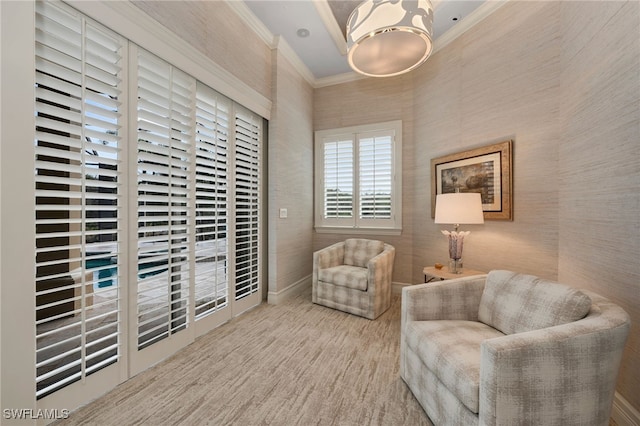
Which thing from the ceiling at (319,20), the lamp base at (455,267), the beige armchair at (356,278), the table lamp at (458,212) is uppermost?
the ceiling at (319,20)

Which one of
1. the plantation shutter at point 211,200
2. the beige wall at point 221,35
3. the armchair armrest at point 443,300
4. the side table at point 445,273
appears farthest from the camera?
the side table at point 445,273

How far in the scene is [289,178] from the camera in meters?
3.65

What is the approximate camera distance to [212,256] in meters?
2.58

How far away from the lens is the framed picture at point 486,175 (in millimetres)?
2559

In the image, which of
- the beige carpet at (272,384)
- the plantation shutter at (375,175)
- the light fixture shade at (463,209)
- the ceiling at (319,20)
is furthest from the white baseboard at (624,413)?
the ceiling at (319,20)

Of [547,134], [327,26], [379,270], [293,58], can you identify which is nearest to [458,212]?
[547,134]

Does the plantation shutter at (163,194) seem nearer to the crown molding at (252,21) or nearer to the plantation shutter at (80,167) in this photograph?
the plantation shutter at (80,167)

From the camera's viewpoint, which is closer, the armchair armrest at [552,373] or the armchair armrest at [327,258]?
the armchair armrest at [552,373]

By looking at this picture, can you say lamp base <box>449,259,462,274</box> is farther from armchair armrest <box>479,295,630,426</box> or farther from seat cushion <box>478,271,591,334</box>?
armchair armrest <box>479,295,630,426</box>

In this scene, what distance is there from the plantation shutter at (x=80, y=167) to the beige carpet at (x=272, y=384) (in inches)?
14.6

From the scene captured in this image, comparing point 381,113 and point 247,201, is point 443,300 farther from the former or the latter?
point 381,113

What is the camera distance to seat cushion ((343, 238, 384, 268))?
3.53 metres

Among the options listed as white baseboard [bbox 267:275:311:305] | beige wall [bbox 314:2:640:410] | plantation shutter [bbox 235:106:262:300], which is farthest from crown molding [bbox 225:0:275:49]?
white baseboard [bbox 267:275:311:305]

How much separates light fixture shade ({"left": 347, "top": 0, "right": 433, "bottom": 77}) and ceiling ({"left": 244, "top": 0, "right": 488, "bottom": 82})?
1.19 m
